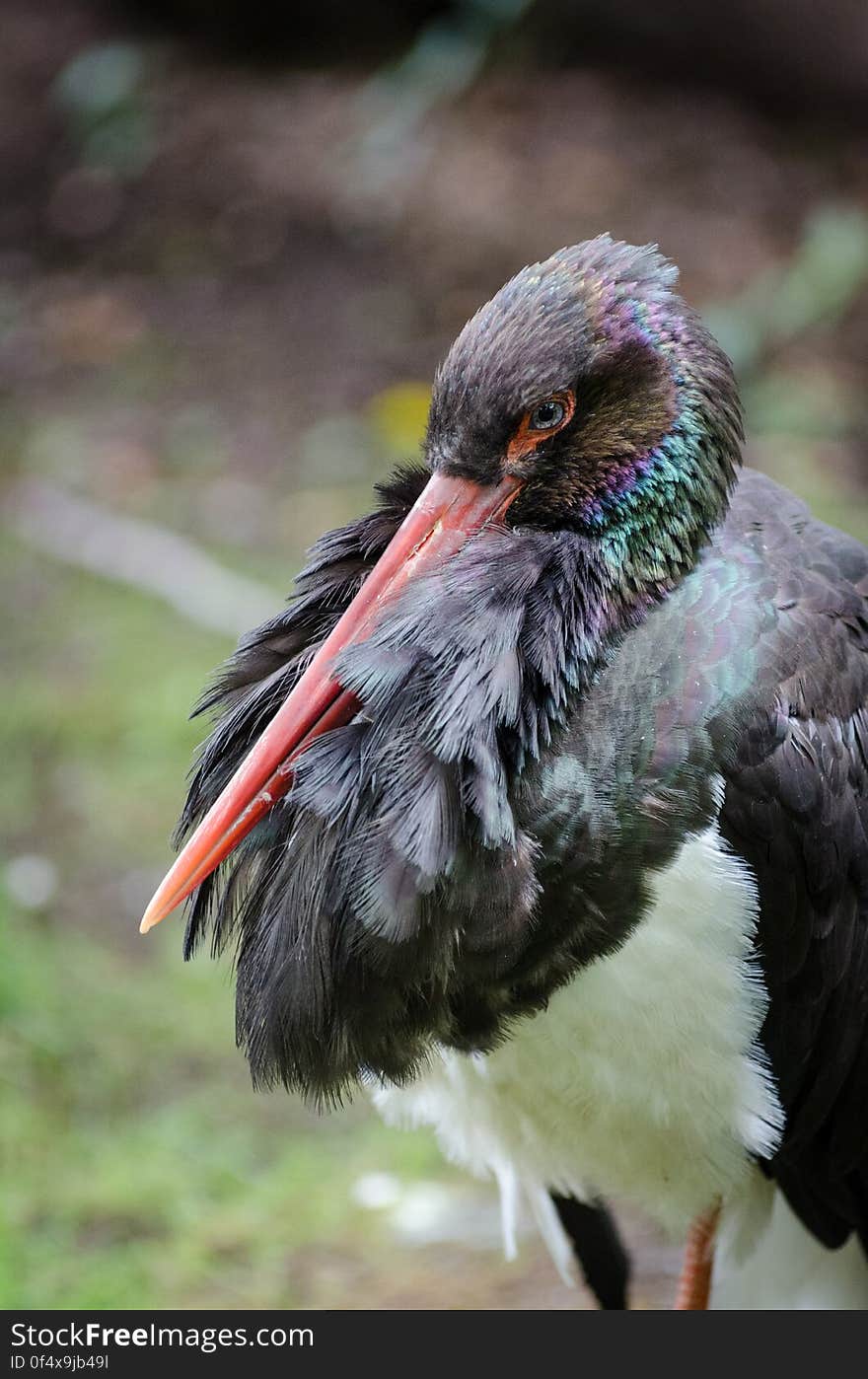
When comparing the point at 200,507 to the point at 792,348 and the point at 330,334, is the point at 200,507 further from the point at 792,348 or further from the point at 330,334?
the point at 792,348

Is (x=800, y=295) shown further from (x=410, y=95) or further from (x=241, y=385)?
(x=241, y=385)

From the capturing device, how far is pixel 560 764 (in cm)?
238

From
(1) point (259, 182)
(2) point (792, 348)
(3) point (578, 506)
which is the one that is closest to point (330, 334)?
(1) point (259, 182)

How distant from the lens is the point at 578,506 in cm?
251

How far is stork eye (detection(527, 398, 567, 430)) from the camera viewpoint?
7.98 feet

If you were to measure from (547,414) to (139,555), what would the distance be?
361 cm

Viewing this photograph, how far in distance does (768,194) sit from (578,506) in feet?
18.6

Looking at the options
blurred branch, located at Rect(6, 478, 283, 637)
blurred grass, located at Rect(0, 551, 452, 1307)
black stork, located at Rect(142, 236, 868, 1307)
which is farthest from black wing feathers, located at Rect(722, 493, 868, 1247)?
blurred branch, located at Rect(6, 478, 283, 637)

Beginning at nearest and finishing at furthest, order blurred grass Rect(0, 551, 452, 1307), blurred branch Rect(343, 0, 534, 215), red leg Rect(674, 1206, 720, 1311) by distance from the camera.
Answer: red leg Rect(674, 1206, 720, 1311)
blurred grass Rect(0, 551, 452, 1307)
blurred branch Rect(343, 0, 534, 215)

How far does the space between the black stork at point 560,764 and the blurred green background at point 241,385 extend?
3.89 feet

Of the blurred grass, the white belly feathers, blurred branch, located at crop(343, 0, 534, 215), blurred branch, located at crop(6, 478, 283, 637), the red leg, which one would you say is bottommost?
the blurred grass

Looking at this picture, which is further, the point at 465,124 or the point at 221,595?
the point at 465,124

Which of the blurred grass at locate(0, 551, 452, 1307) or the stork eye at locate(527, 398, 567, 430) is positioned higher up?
the stork eye at locate(527, 398, 567, 430)

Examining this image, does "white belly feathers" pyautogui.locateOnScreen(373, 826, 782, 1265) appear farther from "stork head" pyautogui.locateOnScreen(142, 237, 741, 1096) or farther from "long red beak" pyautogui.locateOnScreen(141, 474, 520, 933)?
"long red beak" pyautogui.locateOnScreen(141, 474, 520, 933)
